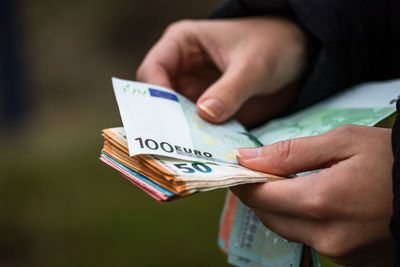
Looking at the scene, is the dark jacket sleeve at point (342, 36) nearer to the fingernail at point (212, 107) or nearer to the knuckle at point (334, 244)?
the fingernail at point (212, 107)

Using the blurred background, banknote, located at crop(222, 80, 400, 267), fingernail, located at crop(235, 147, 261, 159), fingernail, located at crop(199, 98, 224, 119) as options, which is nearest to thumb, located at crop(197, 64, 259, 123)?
fingernail, located at crop(199, 98, 224, 119)

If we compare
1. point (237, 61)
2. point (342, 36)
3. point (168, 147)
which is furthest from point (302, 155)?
point (342, 36)

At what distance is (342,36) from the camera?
1083 mm

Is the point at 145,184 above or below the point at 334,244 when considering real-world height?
above

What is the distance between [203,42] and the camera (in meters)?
1.16

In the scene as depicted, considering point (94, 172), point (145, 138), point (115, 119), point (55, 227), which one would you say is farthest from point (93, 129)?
point (145, 138)

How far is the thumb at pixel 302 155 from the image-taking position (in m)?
0.63

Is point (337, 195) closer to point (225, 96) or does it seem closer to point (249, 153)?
point (249, 153)

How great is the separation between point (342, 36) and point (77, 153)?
2.22m

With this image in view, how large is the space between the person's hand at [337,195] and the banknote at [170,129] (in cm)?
15

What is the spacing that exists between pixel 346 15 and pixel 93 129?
8.46ft

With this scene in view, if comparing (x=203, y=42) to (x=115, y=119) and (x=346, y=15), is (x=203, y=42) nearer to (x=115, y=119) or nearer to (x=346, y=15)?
(x=346, y=15)

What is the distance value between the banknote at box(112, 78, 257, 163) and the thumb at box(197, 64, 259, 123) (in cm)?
3

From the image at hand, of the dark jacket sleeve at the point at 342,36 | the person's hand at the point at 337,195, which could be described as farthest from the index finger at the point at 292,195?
the dark jacket sleeve at the point at 342,36
